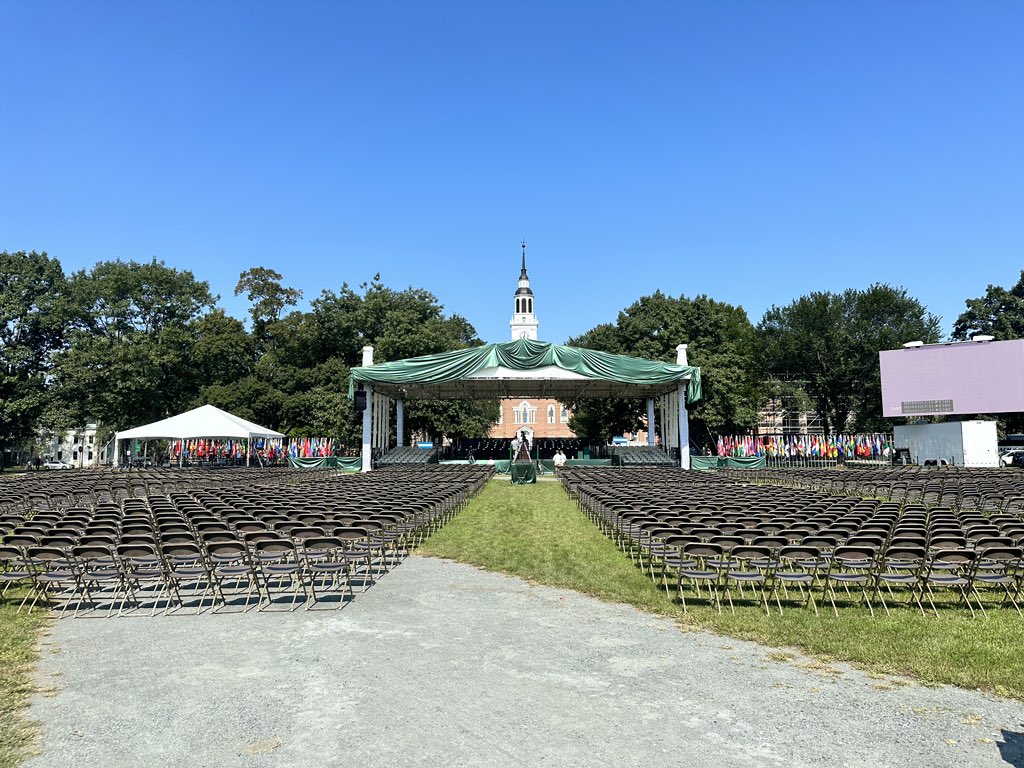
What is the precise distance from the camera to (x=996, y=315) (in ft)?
169

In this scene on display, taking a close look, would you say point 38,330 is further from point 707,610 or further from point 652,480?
point 707,610

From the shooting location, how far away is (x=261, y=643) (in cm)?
573

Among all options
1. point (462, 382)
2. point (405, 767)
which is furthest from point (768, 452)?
point (405, 767)

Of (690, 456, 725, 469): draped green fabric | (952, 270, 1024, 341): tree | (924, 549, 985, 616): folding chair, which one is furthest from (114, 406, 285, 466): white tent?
(952, 270, 1024, 341): tree

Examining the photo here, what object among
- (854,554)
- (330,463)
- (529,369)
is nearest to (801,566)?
(854,554)

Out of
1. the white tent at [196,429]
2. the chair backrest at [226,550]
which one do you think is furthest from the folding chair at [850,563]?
the white tent at [196,429]

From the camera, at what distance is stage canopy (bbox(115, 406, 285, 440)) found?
27.5 metres

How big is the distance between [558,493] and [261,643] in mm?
16912

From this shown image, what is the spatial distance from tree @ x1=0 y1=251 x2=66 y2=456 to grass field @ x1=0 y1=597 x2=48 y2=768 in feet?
131

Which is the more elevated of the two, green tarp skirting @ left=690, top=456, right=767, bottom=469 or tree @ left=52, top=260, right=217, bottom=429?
tree @ left=52, top=260, right=217, bottom=429

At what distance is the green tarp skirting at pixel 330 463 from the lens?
111ft

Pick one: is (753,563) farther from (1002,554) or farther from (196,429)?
(196,429)

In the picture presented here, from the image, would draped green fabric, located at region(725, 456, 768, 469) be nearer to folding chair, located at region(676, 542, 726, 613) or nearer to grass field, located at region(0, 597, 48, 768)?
folding chair, located at region(676, 542, 726, 613)

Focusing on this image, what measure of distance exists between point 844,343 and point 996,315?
43.8ft
